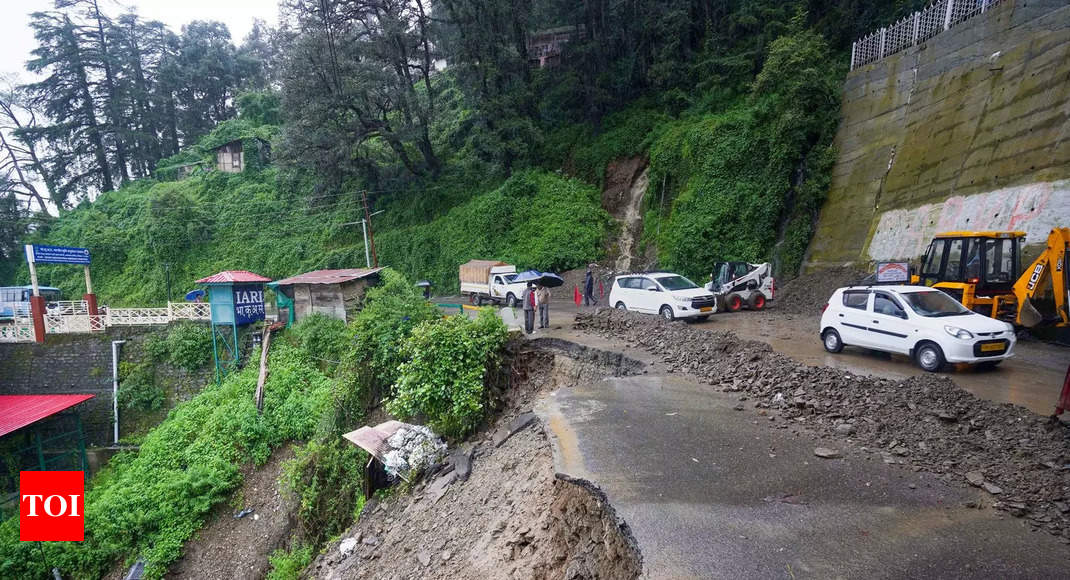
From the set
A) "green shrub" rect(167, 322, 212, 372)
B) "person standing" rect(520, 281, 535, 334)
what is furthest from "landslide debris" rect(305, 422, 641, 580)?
"green shrub" rect(167, 322, 212, 372)

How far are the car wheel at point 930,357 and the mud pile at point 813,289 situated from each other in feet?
20.9

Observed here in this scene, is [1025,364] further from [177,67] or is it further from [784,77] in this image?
[177,67]

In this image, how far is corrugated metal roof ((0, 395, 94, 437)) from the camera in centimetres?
1417

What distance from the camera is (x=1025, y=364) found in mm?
8297

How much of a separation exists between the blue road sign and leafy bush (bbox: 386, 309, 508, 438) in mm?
19247

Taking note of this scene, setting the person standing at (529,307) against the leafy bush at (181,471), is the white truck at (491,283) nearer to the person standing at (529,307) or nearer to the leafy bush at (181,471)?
the person standing at (529,307)

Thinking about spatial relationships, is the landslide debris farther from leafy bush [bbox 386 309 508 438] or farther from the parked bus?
the parked bus

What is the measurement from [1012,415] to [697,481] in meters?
3.92

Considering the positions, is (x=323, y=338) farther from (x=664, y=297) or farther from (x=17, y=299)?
(x=17, y=299)

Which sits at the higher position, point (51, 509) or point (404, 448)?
point (404, 448)

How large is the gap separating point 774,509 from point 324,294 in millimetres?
17819

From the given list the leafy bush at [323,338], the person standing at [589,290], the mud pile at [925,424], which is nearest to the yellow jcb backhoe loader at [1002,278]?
the mud pile at [925,424]

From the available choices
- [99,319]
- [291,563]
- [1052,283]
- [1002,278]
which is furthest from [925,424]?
[99,319]

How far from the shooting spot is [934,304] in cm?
824
